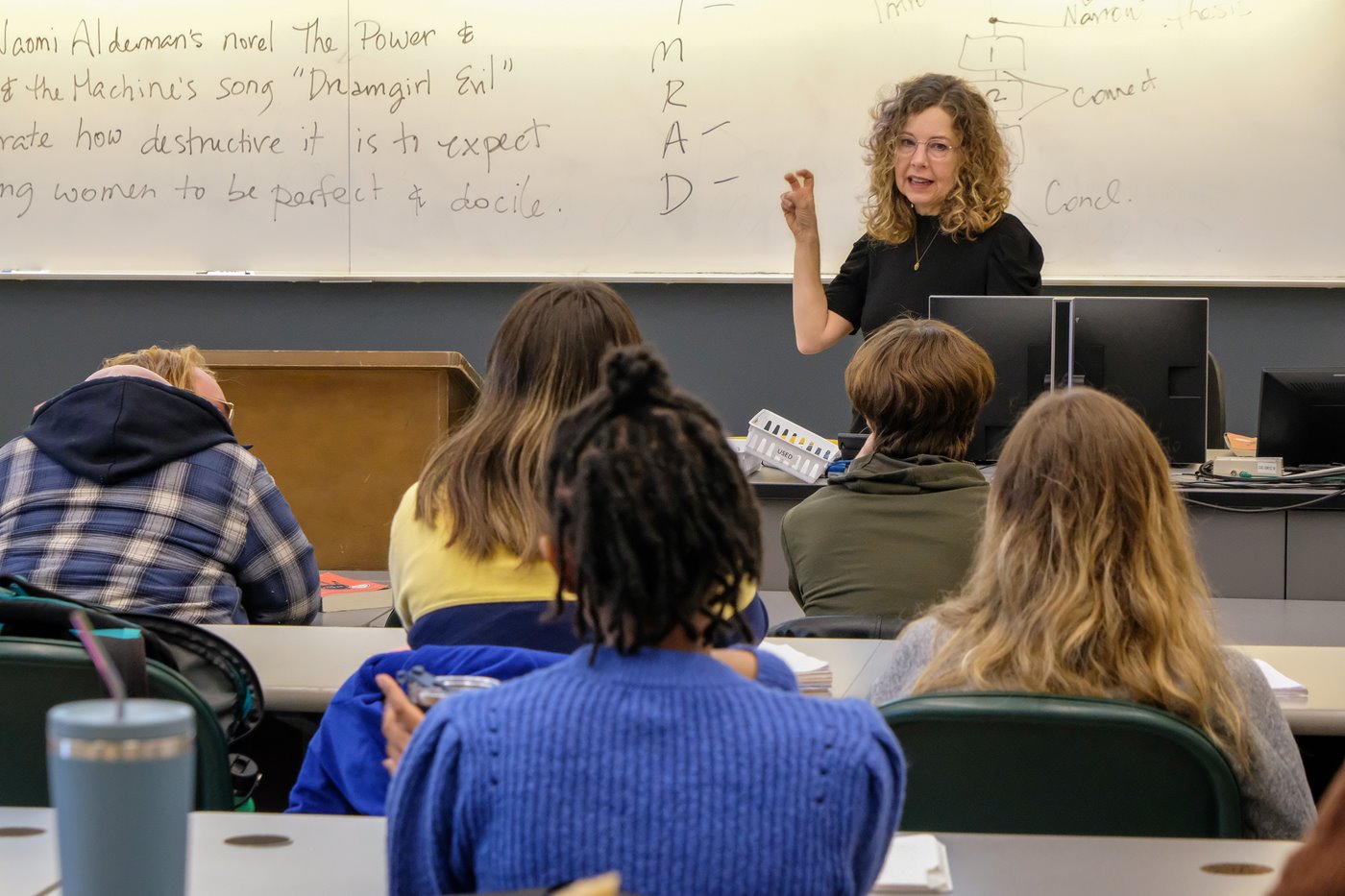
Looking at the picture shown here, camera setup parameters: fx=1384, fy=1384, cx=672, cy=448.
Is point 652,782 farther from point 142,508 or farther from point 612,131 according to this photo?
point 612,131

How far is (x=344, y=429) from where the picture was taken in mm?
2969

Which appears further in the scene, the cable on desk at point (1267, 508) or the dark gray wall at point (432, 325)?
the dark gray wall at point (432, 325)

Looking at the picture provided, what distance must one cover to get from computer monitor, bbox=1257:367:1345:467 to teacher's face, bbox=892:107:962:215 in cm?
87

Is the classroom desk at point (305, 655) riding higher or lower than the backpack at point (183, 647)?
lower

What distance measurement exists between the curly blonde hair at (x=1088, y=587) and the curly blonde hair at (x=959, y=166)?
1997 mm

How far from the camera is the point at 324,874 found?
3.03ft

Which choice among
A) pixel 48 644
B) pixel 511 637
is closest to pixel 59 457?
pixel 48 644

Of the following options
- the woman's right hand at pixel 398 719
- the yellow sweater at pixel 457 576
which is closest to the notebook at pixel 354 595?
the yellow sweater at pixel 457 576

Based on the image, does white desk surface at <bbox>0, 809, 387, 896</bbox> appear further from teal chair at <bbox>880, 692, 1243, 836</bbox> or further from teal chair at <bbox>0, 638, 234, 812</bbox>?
teal chair at <bbox>880, 692, 1243, 836</bbox>

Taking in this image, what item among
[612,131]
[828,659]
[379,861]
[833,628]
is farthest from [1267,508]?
[612,131]

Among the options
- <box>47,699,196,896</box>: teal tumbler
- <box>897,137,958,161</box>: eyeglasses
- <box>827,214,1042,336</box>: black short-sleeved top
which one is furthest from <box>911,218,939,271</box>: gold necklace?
<box>47,699,196,896</box>: teal tumbler

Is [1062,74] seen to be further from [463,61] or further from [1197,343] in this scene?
[463,61]

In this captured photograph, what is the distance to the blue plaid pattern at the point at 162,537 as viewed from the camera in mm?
2033

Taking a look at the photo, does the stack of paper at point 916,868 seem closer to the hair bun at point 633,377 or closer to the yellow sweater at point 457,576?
the hair bun at point 633,377
